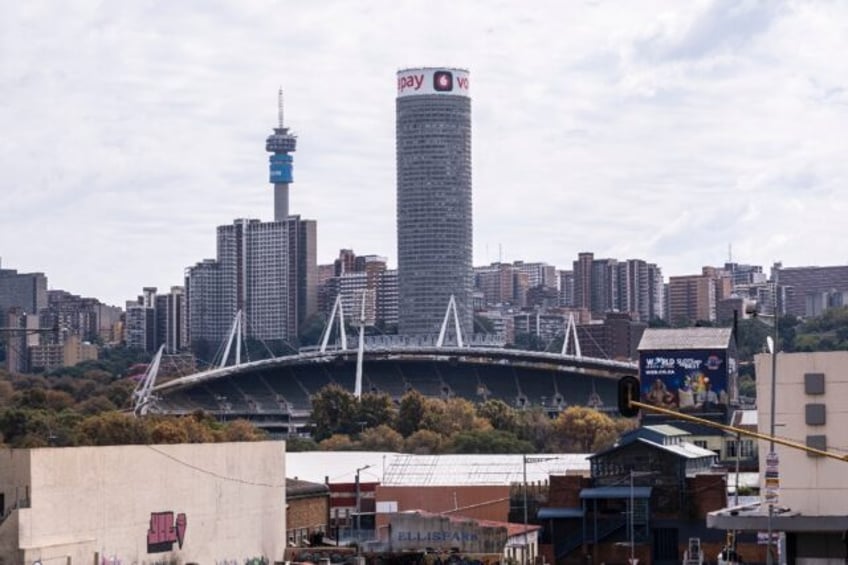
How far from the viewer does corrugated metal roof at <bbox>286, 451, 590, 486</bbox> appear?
133250 millimetres

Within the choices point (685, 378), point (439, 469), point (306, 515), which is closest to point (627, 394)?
point (306, 515)

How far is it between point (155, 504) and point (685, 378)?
363 ft

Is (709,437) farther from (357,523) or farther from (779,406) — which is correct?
(779,406)

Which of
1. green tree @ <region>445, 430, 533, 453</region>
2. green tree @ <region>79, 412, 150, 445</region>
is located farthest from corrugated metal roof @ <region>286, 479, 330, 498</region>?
green tree @ <region>445, 430, 533, 453</region>

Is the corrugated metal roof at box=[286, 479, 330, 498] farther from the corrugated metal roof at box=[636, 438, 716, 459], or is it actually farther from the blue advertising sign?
the blue advertising sign

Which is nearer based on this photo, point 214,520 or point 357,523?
point 214,520

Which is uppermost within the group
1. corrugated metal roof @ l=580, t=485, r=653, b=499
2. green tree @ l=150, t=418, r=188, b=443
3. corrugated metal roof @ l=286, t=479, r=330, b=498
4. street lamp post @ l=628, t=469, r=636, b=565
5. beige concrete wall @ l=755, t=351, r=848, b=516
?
beige concrete wall @ l=755, t=351, r=848, b=516

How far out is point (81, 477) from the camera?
69750mm

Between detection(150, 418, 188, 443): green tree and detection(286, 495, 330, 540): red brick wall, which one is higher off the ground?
detection(150, 418, 188, 443): green tree

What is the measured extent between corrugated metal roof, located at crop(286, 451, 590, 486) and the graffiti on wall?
53474 millimetres

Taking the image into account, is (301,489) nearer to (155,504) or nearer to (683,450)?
(683,450)

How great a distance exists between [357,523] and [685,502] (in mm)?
15813

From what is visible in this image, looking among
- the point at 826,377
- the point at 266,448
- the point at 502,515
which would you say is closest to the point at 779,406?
the point at 826,377

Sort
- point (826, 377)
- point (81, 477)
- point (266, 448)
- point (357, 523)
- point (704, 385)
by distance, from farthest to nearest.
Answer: point (704, 385), point (357, 523), point (266, 448), point (81, 477), point (826, 377)
